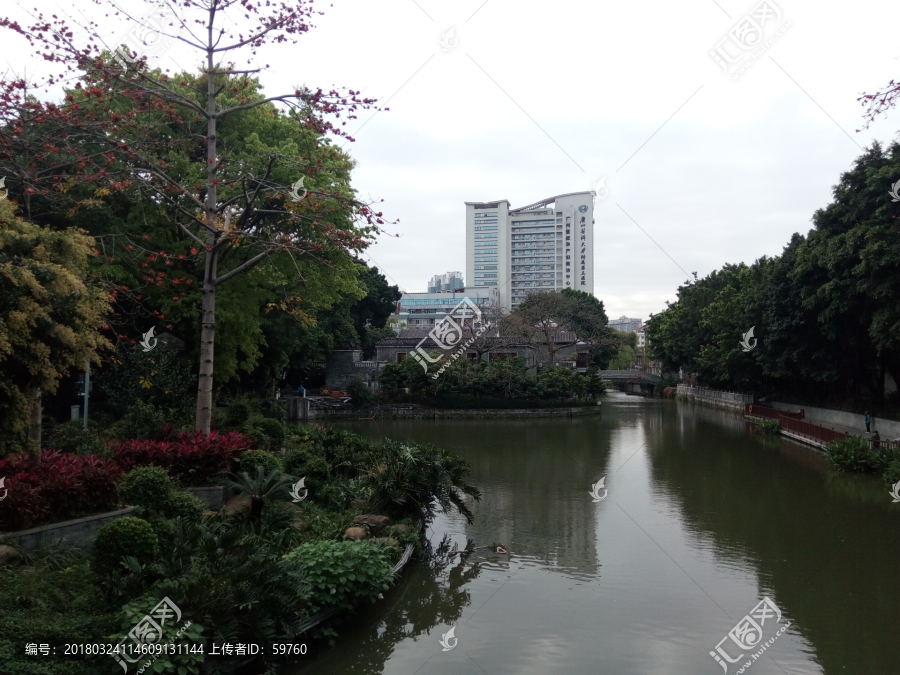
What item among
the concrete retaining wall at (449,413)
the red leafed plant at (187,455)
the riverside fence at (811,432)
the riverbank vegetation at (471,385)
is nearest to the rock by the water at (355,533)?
the red leafed plant at (187,455)

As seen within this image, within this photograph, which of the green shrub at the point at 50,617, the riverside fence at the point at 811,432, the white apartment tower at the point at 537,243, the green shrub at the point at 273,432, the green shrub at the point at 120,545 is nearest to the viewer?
the green shrub at the point at 50,617

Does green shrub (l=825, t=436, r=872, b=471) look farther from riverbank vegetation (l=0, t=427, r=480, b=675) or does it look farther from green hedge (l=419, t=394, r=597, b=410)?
green hedge (l=419, t=394, r=597, b=410)

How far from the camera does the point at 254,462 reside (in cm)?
955

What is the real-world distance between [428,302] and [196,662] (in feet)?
253

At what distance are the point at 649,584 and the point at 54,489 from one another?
6654 mm

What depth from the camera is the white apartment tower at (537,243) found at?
87312 mm

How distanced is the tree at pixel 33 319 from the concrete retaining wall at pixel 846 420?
22.0m

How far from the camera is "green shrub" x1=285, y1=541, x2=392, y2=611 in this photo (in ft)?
20.9

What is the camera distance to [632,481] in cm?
1560

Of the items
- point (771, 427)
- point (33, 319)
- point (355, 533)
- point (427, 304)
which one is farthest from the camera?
point (427, 304)

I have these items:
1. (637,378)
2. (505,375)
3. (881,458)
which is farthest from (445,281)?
(881,458)

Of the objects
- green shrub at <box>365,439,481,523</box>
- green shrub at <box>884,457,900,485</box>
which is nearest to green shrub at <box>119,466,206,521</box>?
green shrub at <box>365,439,481,523</box>

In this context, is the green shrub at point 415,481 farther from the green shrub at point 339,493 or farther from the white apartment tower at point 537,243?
the white apartment tower at point 537,243

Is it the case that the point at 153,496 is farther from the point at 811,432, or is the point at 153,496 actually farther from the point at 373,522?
the point at 811,432
